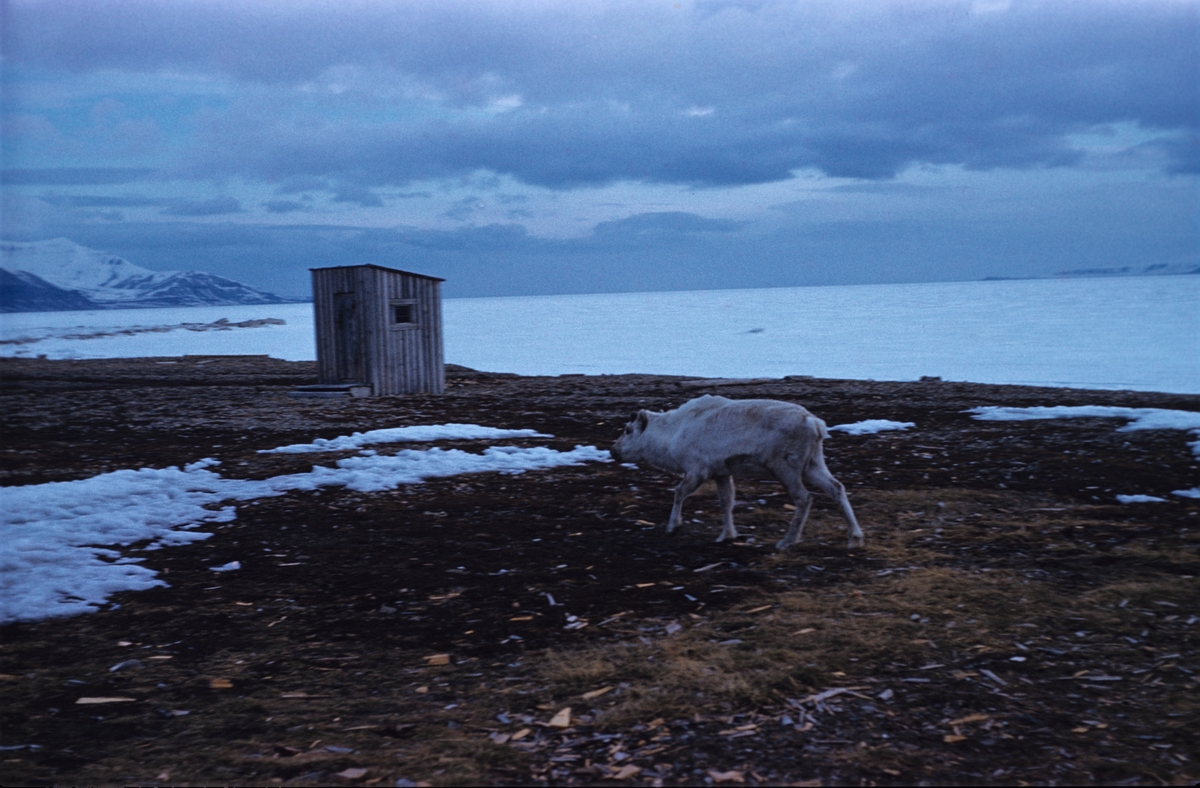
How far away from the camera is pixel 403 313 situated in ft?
85.1

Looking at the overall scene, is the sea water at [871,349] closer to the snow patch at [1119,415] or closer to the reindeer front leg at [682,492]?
the snow patch at [1119,415]

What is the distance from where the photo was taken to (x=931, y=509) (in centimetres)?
1061

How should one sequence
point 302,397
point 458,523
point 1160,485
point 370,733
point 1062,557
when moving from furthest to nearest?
point 302,397
point 1160,485
point 458,523
point 1062,557
point 370,733

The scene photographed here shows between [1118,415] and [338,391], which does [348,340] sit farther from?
[1118,415]

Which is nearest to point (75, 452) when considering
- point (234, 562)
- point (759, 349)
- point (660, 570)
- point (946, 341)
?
point (234, 562)

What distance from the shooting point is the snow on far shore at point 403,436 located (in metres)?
15.6

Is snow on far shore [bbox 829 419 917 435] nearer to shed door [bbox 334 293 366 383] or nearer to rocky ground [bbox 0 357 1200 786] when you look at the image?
rocky ground [bbox 0 357 1200 786]

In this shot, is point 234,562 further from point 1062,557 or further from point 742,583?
point 1062,557

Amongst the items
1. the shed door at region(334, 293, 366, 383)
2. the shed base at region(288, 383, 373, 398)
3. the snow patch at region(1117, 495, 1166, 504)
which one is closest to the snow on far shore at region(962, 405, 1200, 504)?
the snow patch at region(1117, 495, 1166, 504)

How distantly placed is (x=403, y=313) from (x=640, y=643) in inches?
822

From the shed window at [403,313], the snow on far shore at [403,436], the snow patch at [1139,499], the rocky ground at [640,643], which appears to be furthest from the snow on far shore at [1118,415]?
the shed window at [403,313]

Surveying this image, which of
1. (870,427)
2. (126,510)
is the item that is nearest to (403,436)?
(126,510)

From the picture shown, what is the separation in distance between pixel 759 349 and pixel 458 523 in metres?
54.6

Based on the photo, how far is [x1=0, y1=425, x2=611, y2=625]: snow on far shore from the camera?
8.11m
